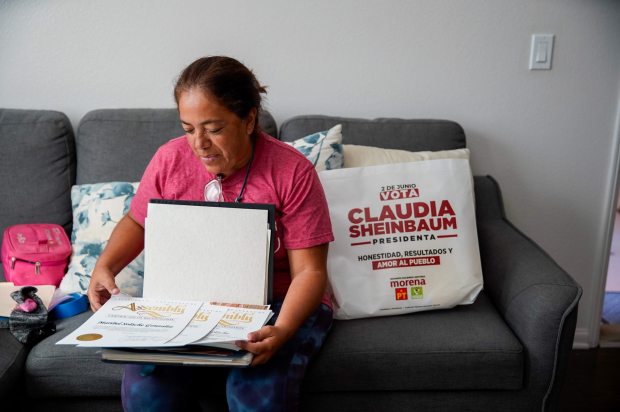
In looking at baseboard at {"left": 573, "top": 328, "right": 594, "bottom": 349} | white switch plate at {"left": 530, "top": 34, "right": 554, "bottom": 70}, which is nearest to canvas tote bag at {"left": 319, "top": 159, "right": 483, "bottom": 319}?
white switch plate at {"left": 530, "top": 34, "right": 554, "bottom": 70}

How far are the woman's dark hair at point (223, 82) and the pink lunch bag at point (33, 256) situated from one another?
72cm

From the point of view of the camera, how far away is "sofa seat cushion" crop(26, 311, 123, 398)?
1414 millimetres

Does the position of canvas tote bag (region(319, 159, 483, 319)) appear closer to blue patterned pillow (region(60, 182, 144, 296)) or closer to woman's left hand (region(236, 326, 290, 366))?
woman's left hand (region(236, 326, 290, 366))

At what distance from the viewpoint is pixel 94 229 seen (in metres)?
1.75

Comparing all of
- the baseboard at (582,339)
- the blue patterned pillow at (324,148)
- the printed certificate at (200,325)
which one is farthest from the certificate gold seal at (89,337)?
the baseboard at (582,339)

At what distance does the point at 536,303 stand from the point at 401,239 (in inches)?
14.7

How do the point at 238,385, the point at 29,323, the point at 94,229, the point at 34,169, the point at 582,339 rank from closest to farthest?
1. the point at 238,385
2. the point at 29,323
3. the point at 94,229
4. the point at 34,169
5. the point at 582,339

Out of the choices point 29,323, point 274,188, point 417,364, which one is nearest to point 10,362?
point 29,323

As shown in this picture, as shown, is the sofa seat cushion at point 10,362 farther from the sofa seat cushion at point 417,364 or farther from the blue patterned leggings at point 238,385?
the sofa seat cushion at point 417,364

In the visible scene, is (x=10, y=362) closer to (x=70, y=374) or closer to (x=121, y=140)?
(x=70, y=374)

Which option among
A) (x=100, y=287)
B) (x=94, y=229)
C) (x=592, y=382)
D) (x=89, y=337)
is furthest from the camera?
(x=592, y=382)

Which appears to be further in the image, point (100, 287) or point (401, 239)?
point (401, 239)

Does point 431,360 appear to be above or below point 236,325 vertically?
below

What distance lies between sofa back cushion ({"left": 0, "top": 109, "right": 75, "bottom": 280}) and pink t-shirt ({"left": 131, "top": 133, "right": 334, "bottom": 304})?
559 millimetres
